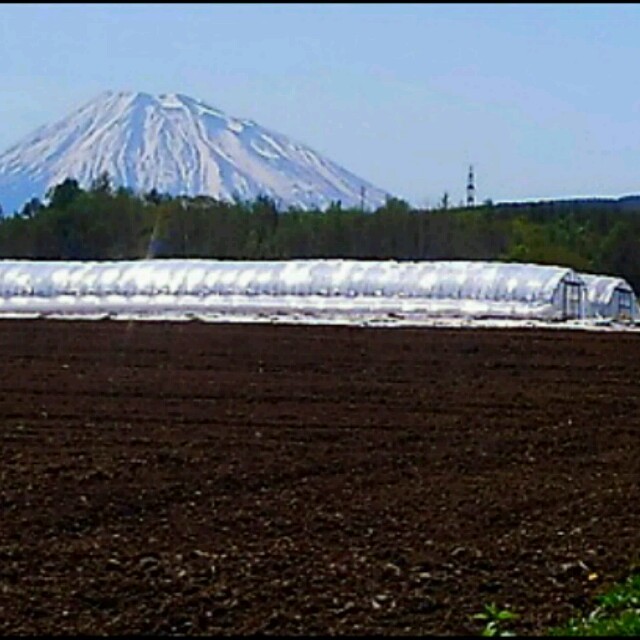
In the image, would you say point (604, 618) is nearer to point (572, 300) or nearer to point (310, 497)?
point (310, 497)

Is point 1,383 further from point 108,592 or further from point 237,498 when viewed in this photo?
point 108,592

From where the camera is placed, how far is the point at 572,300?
33438 millimetres

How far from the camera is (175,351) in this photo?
2138 centimetres

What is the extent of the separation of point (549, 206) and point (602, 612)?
62.4 metres

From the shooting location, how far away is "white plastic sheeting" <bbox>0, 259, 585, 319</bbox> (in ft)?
109

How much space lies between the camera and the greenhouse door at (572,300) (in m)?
33.0

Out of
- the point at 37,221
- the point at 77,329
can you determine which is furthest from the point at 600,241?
the point at 77,329

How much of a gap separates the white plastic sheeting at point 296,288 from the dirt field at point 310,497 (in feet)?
48.8

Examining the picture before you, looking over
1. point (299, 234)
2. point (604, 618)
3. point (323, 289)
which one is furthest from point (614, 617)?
point (299, 234)

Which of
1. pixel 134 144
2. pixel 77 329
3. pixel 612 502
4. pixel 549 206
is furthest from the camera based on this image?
pixel 549 206

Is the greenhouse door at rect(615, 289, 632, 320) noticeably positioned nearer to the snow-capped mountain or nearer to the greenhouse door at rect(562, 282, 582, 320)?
the greenhouse door at rect(562, 282, 582, 320)

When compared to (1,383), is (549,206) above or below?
above

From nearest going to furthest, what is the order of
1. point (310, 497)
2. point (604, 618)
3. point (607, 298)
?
point (604, 618)
point (310, 497)
point (607, 298)

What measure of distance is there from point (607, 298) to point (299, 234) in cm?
1973
